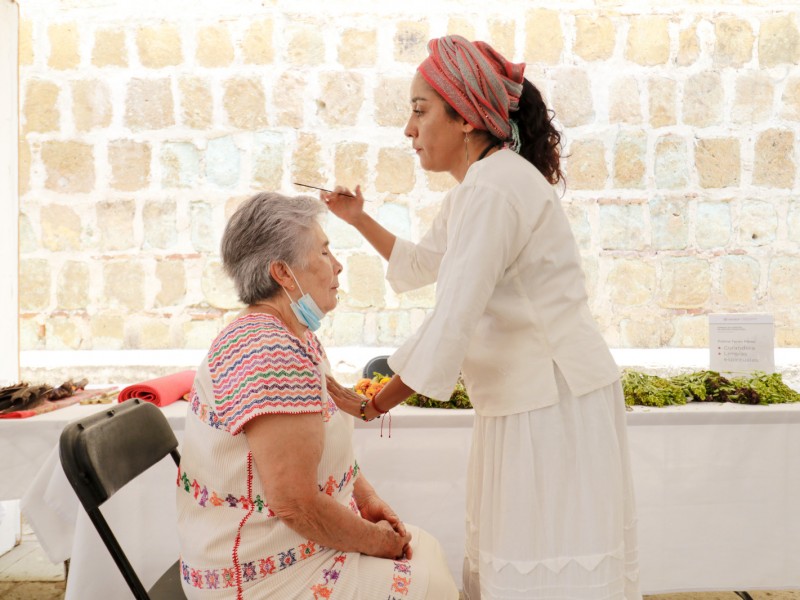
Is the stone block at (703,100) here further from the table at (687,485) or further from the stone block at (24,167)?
the stone block at (24,167)

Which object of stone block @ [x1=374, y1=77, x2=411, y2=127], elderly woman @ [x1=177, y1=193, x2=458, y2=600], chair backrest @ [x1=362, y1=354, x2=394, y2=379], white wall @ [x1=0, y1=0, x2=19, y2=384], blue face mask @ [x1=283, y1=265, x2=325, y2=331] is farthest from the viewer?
stone block @ [x1=374, y1=77, x2=411, y2=127]

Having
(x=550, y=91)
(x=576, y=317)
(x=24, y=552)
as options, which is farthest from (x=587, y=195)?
(x=24, y=552)

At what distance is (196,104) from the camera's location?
161 inches

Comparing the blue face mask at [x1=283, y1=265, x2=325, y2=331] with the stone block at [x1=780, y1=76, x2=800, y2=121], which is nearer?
the blue face mask at [x1=283, y1=265, x2=325, y2=331]

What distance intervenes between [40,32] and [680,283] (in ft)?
12.8

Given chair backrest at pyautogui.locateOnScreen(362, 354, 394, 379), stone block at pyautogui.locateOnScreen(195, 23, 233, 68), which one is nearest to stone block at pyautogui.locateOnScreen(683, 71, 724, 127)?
chair backrest at pyautogui.locateOnScreen(362, 354, 394, 379)

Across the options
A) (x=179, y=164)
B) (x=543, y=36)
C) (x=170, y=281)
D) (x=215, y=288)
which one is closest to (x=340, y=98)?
(x=179, y=164)

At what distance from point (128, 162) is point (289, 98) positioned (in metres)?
0.98

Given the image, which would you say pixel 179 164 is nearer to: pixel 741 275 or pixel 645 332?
pixel 645 332

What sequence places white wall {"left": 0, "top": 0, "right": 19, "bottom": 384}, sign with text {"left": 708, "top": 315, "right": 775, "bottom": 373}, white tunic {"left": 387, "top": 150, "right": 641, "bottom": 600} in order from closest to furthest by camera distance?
white tunic {"left": 387, "top": 150, "right": 641, "bottom": 600}
sign with text {"left": 708, "top": 315, "right": 775, "bottom": 373}
white wall {"left": 0, "top": 0, "right": 19, "bottom": 384}

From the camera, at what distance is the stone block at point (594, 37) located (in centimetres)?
408

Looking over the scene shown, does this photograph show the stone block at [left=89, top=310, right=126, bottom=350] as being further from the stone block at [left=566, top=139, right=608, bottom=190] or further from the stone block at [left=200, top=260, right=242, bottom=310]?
the stone block at [left=566, top=139, right=608, bottom=190]

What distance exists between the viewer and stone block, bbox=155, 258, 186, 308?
4129 mm

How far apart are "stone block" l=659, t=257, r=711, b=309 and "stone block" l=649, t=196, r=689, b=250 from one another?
4.1 inches
